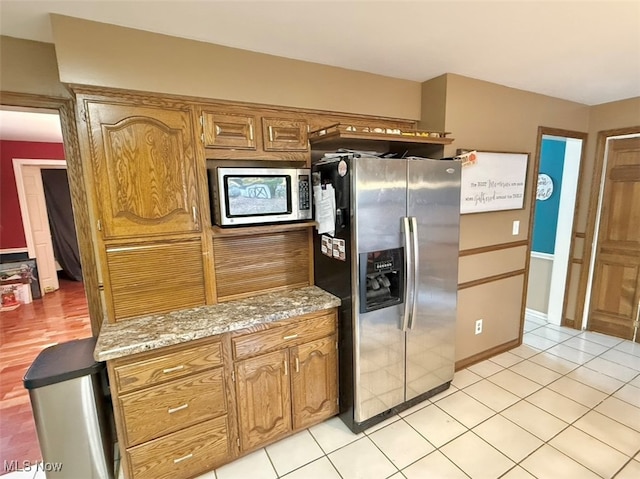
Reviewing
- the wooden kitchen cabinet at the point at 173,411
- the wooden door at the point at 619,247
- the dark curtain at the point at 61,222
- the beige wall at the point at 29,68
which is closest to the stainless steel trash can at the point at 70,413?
the wooden kitchen cabinet at the point at 173,411

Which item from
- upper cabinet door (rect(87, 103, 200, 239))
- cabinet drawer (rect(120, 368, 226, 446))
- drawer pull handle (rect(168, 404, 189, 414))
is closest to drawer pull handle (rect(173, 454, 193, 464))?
Result: cabinet drawer (rect(120, 368, 226, 446))

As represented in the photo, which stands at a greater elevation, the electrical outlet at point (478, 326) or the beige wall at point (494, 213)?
the beige wall at point (494, 213)

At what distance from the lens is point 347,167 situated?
5.92 feet

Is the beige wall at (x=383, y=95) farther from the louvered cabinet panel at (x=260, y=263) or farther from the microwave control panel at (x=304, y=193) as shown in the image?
the louvered cabinet panel at (x=260, y=263)

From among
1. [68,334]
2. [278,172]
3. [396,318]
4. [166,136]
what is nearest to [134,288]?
[166,136]

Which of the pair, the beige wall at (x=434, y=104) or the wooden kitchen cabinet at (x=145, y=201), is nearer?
the wooden kitchen cabinet at (x=145, y=201)

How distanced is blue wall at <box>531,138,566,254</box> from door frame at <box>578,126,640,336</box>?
337 millimetres

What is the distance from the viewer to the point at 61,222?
19.1 ft

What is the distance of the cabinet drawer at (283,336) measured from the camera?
1775 mm

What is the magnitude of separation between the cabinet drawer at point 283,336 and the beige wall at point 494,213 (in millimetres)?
1300

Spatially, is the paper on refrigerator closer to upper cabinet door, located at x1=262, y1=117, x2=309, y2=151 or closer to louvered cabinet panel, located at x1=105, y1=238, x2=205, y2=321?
upper cabinet door, located at x1=262, y1=117, x2=309, y2=151

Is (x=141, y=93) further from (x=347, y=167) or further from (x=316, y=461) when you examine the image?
(x=316, y=461)

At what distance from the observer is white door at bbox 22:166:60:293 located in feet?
16.0

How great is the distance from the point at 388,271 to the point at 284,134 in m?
1.13
